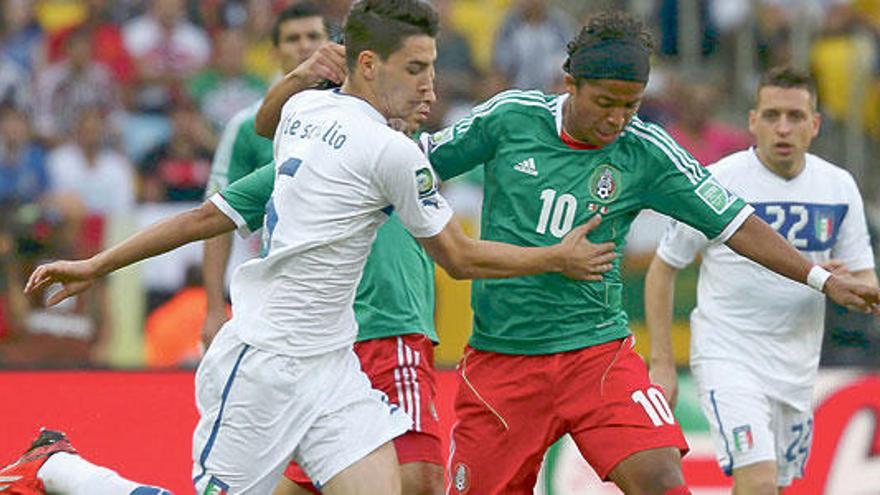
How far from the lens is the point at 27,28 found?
15.0 meters

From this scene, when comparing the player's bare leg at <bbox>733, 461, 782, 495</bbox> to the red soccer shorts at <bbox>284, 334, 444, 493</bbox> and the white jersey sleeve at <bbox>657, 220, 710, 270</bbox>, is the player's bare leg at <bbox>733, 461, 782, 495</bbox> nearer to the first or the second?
the white jersey sleeve at <bbox>657, 220, 710, 270</bbox>

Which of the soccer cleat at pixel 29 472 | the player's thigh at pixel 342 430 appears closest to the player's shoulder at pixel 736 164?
the player's thigh at pixel 342 430

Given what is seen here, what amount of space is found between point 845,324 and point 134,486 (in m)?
6.51

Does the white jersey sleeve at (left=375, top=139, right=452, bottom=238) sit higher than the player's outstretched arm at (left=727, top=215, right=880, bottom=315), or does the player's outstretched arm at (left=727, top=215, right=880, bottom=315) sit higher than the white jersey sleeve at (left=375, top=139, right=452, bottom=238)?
the white jersey sleeve at (left=375, top=139, right=452, bottom=238)

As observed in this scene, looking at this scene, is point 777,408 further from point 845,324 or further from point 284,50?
point 845,324

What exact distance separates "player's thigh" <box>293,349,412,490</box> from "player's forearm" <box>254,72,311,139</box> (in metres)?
1.11

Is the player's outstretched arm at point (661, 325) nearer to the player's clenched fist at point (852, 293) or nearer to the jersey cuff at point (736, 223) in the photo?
the jersey cuff at point (736, 223)

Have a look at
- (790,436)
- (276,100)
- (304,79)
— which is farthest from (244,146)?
(790,436)

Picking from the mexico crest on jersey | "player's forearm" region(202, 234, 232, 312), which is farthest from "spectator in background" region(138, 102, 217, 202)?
the mexico crest on jersey

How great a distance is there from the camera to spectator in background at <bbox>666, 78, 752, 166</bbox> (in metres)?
14.8

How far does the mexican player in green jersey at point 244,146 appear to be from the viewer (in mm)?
8055

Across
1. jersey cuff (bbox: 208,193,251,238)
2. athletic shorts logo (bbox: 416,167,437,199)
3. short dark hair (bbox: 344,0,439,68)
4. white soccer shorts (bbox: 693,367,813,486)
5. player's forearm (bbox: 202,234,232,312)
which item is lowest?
white soccer shorts (bbox: 693,367,813,486)

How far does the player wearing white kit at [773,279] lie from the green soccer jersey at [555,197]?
1.34m

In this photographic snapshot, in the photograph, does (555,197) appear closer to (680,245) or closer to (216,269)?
(680,245)
